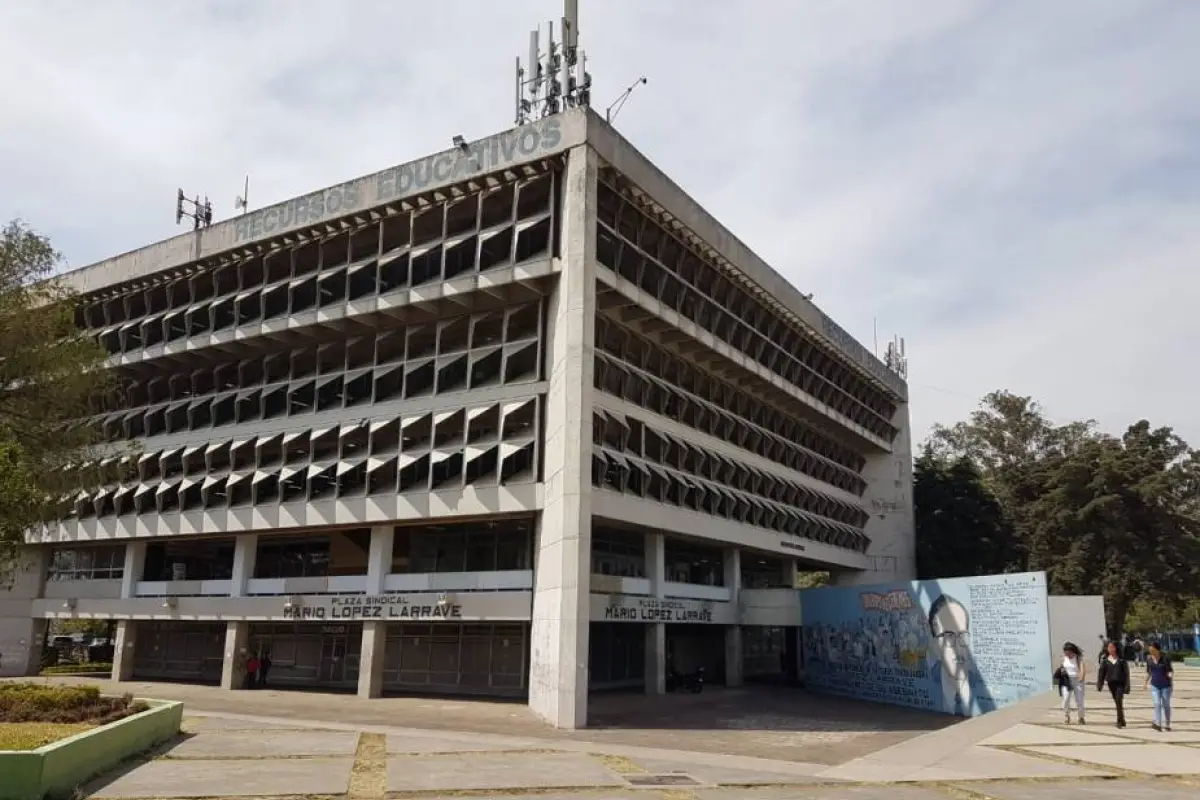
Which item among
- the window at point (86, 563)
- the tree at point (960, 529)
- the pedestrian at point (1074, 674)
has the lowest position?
the pedestrian at point (1074, 674)

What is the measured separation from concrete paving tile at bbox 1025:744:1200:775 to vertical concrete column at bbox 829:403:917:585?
132 ft

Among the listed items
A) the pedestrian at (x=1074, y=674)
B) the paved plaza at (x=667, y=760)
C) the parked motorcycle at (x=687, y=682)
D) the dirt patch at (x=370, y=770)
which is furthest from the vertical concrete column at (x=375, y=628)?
the pedestrian at (x=1074, y=674)

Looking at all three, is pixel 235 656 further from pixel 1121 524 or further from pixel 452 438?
pixel 1121 524

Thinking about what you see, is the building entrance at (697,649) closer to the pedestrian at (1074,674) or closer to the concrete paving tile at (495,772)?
the pedestrian at (1074,674)

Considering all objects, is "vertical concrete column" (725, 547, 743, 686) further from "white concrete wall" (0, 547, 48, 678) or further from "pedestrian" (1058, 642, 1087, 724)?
"white concrete wall" (0, 547, 48, 678)

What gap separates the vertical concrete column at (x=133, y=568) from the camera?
40.7 m

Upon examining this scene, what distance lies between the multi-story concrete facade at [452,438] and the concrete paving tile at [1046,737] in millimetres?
11157

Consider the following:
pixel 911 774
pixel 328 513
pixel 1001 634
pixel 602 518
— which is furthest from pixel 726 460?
pixel 911 774

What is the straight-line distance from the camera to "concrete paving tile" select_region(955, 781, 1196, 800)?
1227 cm

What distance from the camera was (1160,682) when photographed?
1828cm

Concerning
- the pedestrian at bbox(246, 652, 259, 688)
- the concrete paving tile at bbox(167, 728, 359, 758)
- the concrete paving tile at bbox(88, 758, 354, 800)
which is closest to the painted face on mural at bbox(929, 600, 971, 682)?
the concrete paving tile at bbox(167, 728, 359, 758)

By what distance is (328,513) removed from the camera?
34281 mm

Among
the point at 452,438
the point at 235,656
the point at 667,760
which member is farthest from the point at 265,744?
the point at 235,656

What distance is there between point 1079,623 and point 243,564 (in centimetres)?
3158
